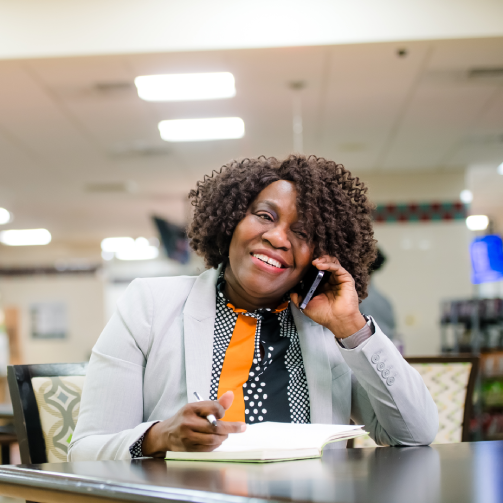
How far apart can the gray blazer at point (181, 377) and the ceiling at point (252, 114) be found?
283 centimetres

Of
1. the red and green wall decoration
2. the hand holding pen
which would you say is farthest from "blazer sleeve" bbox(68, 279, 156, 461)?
the red and green wall decoration

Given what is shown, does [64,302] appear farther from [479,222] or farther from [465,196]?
[465,196]

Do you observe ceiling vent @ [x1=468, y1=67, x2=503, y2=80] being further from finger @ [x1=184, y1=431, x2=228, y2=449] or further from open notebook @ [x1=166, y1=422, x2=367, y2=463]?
finger @ [x1=184, y1=431, x2=228, y2=449]

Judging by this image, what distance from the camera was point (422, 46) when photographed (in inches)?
153

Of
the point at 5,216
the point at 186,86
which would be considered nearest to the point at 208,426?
the point at 186,86

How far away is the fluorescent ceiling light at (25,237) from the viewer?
11609mm

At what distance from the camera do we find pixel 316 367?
1462 mm

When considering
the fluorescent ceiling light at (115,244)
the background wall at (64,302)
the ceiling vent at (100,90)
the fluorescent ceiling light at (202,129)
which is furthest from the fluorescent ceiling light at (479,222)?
the background wall at (64,302)

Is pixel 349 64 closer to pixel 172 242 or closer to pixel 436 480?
pixel 436 480

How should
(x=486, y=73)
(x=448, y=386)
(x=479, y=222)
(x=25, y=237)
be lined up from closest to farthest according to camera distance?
(x=448, y=386), (x=486, y=73), (x=479, y=222), (x=25, y=237)

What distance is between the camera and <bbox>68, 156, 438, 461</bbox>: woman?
4.39 ft

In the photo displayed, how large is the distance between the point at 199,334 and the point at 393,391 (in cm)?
47

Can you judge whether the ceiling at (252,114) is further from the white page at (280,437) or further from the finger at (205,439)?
the finger at (205,439)

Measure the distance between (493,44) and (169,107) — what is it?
2.52m
